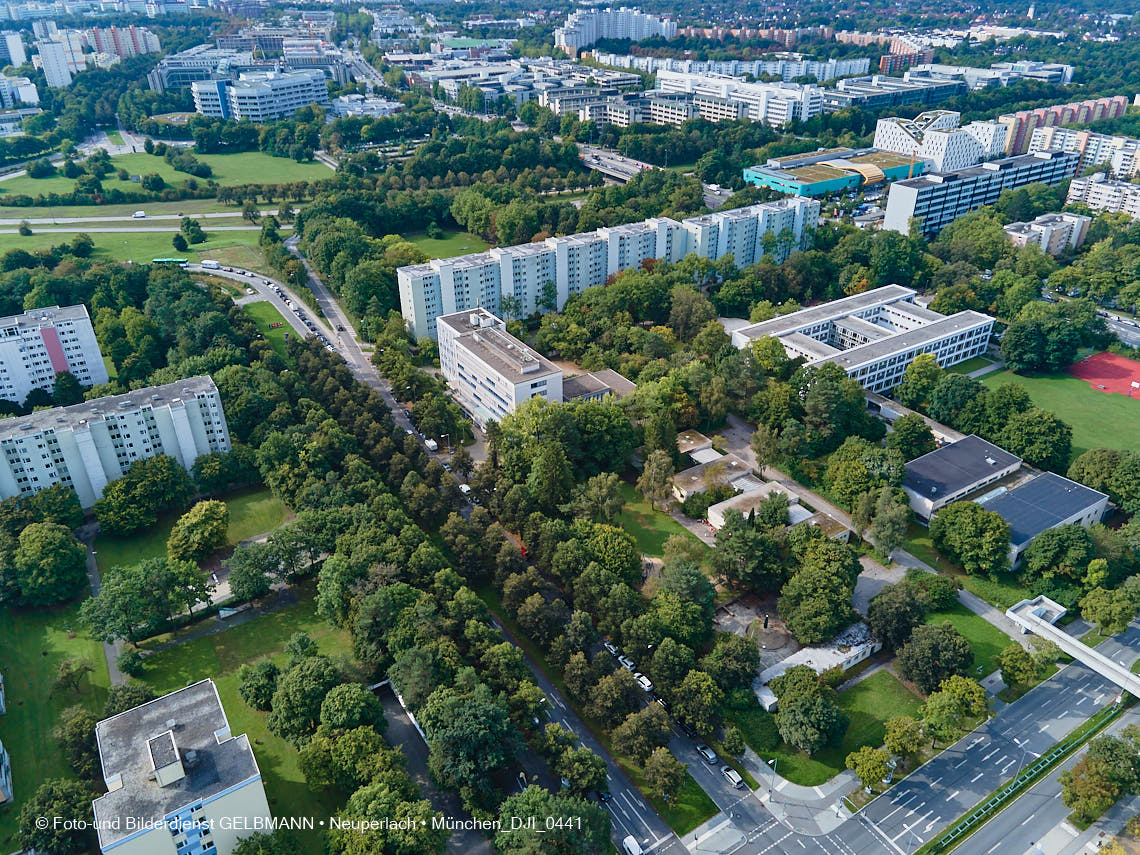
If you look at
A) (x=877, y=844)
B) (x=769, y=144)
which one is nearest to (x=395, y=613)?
(x=877, y=844)

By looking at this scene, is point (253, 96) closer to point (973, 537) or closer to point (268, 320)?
point (268, 320)

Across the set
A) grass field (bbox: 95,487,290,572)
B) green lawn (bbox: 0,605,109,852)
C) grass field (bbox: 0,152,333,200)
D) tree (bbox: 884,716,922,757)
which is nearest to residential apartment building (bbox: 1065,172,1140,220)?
tree (bbox: 884,716,922,757)

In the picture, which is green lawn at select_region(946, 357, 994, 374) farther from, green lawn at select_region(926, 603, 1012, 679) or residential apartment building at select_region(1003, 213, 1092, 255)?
green lawn at select_region(926, 603, 1012, 679)

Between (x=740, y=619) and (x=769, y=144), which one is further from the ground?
(x=769, y=144)

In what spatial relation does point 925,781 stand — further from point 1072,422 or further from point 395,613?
point 1072,422

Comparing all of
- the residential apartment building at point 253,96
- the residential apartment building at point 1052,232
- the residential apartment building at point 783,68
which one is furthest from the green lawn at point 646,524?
the residential apartment building at point 783,68

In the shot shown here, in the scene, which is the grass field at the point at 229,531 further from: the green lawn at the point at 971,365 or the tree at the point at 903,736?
the green lawn at the point at 971,365

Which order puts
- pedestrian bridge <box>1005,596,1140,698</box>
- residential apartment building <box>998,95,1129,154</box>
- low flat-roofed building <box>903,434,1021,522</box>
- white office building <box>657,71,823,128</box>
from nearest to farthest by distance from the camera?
pedestrian bridge <box>1005,596,1140,698</box> → low flat-roofed building <box>903,434,1021,522</box> → residential apartment building <box>998,95,1129,154</box> → white office building <box>657,71,823,128</box>
